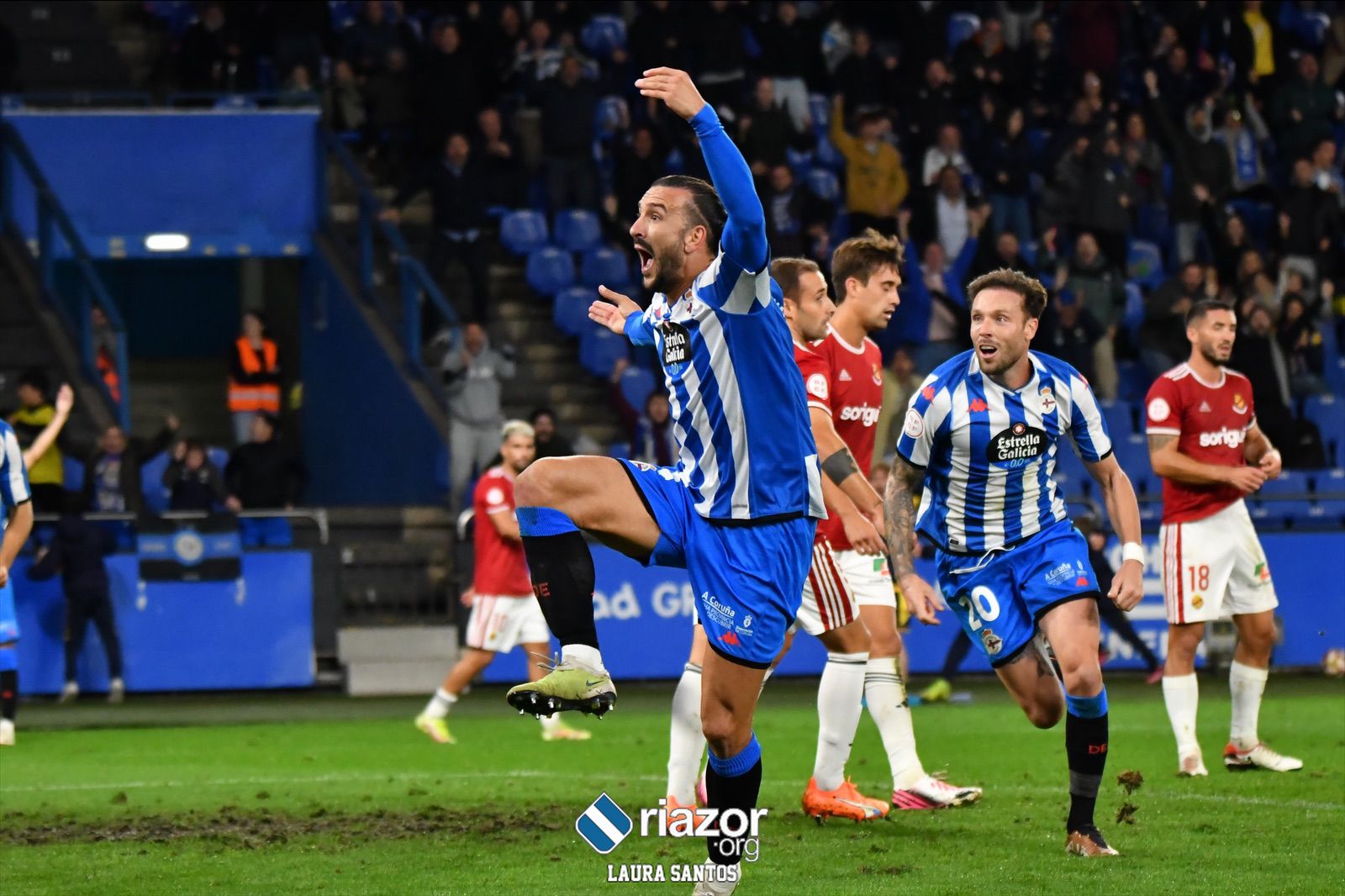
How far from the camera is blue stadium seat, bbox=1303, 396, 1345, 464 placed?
68.8 feet

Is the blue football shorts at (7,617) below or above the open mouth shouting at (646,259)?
below

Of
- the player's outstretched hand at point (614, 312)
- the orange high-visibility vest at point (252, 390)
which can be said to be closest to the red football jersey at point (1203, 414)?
the player's outstretched hand at point (614, 312)

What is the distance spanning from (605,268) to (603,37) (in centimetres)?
336

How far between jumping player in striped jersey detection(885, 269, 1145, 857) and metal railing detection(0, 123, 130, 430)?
1198 cm

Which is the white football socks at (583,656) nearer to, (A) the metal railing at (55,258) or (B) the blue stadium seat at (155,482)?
(B) the blue stadium seat at (155,482)

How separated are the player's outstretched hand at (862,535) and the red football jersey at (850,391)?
4.38ft

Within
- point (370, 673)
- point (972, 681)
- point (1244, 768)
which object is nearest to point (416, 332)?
point (370, 673)

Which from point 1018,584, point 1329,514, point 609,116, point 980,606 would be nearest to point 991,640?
point 980,606

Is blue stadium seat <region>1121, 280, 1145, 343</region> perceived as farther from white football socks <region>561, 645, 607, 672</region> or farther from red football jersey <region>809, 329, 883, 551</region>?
white football socks <region>561, 645, 607, 672</region>

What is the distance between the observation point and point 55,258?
2088 cm

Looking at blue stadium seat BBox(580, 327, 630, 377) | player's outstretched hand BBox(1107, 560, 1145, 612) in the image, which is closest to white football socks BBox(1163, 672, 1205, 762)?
player's outstretched hand BBox(1107, 560, 1145, 612)

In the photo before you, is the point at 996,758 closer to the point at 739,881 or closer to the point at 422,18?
the point at 739,881

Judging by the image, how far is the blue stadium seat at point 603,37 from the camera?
22.8 meters

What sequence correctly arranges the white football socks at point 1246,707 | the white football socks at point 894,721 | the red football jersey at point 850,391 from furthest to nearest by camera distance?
the white football socks at point 1246,707, the white football socks at point 894,721, the red football jersey at point 850,391
